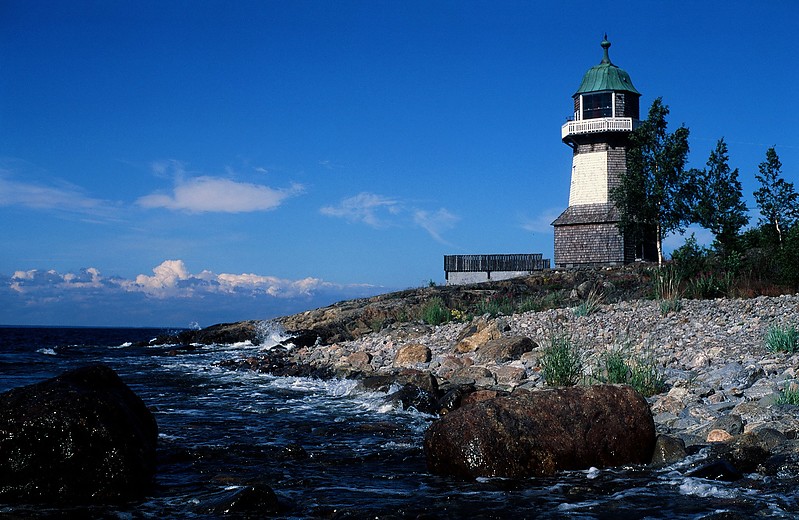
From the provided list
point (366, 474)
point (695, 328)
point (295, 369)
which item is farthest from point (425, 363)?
point (366, 474)

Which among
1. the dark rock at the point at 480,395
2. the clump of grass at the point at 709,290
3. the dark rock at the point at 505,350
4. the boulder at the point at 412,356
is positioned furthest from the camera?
the clump of grass at the point at 709,290

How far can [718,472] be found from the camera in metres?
5.86

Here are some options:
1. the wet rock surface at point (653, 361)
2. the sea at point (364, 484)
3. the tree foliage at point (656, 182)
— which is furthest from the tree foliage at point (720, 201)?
the sea at point (364, 484)

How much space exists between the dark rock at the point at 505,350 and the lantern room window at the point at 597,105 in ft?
95.0

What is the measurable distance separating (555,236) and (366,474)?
114 ft

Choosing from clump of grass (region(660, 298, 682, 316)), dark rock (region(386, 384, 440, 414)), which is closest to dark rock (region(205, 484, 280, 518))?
dark rock (region(386, 384, 440, 414))

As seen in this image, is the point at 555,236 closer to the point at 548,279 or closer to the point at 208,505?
the point at 548,279

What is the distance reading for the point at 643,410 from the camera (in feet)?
21.8

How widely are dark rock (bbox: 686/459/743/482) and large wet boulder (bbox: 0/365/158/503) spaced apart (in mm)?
4716

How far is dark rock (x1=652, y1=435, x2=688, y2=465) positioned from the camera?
6504mm

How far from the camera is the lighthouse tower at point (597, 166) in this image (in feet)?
124

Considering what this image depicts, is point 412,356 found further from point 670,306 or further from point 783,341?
point 783,341

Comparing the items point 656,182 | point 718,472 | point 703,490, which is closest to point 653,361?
point 718,472

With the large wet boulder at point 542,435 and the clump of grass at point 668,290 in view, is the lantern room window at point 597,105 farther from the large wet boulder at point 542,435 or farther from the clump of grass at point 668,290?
the large wet boulder at point 542,435
